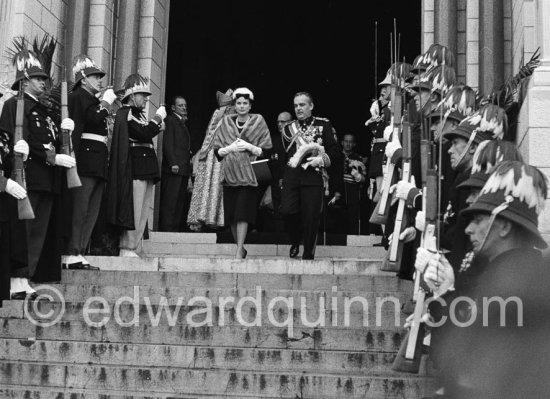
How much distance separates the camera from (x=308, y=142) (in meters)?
10.5

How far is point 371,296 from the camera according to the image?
7.95 meters

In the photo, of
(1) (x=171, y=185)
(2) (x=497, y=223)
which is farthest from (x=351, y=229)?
(2) (x=497, y=223)

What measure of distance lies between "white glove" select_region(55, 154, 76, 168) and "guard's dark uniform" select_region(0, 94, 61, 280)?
0.14ft

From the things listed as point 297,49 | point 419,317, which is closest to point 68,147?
point 419,317

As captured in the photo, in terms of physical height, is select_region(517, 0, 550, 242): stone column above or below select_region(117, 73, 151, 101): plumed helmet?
below

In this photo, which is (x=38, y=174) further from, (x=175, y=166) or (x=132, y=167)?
(x=175, y=166)

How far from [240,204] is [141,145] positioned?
4.06 ft

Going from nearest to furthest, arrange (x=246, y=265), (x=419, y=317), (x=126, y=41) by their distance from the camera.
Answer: (x=419, y=317) < (x=246, y=265) < (x=126, y=41)

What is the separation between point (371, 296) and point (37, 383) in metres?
2.64

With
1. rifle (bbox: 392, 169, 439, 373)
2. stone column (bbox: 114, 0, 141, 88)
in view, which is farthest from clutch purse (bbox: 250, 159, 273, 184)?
rifle (bbox: 392, 169, 439, 373)

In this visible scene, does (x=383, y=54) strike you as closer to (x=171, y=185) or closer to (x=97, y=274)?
(x=171, y=185)

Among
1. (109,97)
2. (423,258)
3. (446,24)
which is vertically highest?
(446,24)

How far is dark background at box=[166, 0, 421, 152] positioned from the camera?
19750mm

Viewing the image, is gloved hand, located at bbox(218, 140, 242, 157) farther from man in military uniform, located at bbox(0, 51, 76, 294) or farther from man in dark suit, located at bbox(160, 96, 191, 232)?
man in dark suit, located at bbox(160, 96, 191, 232)
